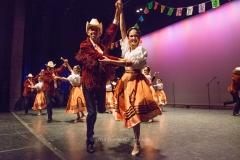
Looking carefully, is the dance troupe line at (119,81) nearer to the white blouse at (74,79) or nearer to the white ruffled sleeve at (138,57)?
the white ruffled sleeve at (138,57)

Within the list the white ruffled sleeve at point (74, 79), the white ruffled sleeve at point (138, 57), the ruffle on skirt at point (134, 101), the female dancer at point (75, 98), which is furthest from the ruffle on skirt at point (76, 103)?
the white ruffled sleeve at point (138, 57)

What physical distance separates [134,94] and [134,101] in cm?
8

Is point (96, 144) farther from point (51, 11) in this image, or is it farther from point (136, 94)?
point (51, 11)

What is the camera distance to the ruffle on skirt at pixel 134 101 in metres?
2.10

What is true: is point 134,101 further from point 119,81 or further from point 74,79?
point 74,79

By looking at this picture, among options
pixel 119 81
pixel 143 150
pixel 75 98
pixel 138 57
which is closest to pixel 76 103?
pixel 75 98

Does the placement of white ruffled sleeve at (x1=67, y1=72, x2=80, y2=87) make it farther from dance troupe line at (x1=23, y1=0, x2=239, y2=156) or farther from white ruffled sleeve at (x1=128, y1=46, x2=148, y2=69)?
white ruffled sleeve at (x1=128, y1=46, x2=148, y2=69)

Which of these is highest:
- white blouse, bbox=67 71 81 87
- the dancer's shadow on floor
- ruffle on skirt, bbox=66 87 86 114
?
white blouse, bbox=67 71 81 87

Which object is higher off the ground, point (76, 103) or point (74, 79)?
point (74, 79)

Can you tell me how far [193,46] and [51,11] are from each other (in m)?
8.04

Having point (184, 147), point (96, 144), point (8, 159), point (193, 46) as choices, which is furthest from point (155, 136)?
point (193, 46)

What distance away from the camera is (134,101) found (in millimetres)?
2145

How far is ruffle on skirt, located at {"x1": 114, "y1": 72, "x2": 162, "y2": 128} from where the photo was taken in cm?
210

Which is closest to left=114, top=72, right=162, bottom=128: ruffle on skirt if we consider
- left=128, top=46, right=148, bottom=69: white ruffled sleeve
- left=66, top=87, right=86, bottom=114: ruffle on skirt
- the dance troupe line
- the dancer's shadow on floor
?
the dance troupe line
